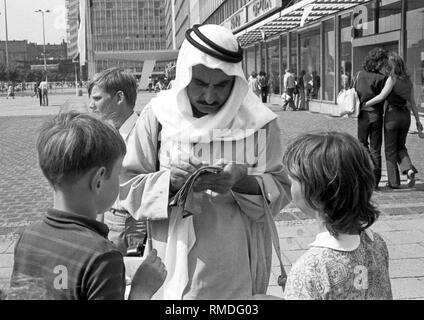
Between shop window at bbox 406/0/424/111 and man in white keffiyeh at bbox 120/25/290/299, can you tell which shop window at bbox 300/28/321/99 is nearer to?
shop window at bbox 406/0/424/111

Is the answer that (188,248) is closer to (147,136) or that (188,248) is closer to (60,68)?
(147,136)

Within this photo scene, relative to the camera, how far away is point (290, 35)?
82.8 ft

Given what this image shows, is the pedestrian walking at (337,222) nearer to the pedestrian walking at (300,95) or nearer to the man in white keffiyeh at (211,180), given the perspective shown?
the man in white keffiyeh at (211,180)

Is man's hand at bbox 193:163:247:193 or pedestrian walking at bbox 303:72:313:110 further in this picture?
pedestrian walking at bbox 303:72:313:110

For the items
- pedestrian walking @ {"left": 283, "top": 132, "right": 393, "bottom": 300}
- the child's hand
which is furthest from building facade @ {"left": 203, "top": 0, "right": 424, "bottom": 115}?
the child's hand

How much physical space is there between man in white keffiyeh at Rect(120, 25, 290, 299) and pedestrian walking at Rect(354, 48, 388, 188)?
5513 mm

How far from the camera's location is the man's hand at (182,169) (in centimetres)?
226

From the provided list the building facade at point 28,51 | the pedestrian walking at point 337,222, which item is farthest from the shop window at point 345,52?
the building facade at point 28,51

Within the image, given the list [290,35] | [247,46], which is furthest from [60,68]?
[290,35]

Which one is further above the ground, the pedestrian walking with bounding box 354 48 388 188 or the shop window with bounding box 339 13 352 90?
the shop window with bounding box 339 13 352 90

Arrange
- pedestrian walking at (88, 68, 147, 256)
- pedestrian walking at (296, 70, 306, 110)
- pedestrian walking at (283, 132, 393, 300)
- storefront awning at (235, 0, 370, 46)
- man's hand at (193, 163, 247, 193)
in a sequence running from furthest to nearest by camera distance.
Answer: pedestrian walking at (296, 70, 306, 110) < storefront awning at (235, 0, 370, 46) < pedestrian walking at (88, 68, 147, 256) < man's hand at (193, 163, 247, 193) < pedestrian walking at (283, 132, 393, 300)

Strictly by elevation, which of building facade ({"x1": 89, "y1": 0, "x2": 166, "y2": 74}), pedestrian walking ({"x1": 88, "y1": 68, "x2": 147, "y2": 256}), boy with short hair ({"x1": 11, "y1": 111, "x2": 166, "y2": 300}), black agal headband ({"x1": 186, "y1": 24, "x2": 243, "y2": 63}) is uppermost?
building facade ({"x1": 89, "y1": 0, "x2": 166, "y2": 74})

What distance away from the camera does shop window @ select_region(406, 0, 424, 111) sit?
13711 mm
